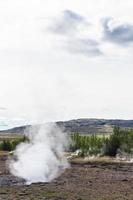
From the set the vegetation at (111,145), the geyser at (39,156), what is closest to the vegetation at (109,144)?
the vegetation at (111,145)

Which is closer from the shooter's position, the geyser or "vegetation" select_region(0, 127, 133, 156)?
the geyser

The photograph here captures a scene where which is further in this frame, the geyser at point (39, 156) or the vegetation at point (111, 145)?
the vegetation at point (111, 145)

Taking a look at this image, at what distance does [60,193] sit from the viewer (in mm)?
38594

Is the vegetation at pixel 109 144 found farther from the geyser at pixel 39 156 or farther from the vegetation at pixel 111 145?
the geyser at pixel 39 156

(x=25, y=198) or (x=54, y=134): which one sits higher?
(x=54, y=134)

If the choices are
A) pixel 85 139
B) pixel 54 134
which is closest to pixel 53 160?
pixel 54 134

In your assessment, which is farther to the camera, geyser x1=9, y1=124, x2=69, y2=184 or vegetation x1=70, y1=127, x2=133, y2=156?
vegetation x1=70, y1=127, x2=133, y2=156

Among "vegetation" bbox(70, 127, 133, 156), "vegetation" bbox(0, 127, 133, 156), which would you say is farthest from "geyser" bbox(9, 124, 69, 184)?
"vegetation" bbox(70, 127, 133, 156)

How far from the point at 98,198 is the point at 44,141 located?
874 inches

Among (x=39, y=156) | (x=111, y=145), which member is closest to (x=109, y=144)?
(x=111, y=145)

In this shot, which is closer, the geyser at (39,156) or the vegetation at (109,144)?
the geyser at (39,156)

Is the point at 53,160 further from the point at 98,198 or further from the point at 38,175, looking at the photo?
the point at 98,198

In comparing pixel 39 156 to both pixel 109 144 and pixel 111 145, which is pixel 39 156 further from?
pixel 111 145

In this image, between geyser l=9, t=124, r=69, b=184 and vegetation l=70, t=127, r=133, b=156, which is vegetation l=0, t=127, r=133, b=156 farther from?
geyser l=9, t=124, r=69, b=184
